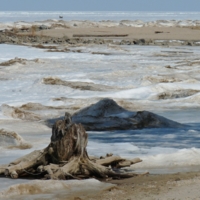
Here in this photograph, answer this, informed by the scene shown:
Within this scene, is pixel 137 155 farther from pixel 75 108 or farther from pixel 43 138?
pixel 75 108

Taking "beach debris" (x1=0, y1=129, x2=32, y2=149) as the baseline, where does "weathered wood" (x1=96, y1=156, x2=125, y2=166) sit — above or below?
above

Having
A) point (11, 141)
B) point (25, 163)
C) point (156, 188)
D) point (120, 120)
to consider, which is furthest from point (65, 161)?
point (120, 120)

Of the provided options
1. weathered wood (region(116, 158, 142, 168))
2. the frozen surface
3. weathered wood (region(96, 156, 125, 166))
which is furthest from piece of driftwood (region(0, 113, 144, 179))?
the frozen surface

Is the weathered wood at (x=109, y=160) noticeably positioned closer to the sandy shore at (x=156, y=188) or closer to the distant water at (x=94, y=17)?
the sandy shore at (x=156, y=188)

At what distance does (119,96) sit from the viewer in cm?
1298

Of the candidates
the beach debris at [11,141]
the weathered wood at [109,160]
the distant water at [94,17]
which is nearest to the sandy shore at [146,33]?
the beach debris at [11,141]

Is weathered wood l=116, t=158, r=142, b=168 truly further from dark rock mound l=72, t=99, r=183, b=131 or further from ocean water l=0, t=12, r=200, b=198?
dark rock mound l=72, t=99, r=183, b=131

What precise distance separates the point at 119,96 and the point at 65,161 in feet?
23.2

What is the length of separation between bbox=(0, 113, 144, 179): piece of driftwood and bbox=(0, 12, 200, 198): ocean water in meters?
0.51

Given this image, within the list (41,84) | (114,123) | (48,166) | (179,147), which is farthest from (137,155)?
(41,84)

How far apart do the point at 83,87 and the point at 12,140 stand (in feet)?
21.8

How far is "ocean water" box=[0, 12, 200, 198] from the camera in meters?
7.35

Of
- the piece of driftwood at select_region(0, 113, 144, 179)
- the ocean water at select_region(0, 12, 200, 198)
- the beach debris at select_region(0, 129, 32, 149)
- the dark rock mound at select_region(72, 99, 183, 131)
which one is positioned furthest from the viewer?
the dark rock mound at select_region(72, 99, 183, 131)

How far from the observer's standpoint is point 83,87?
14250 millimetres
